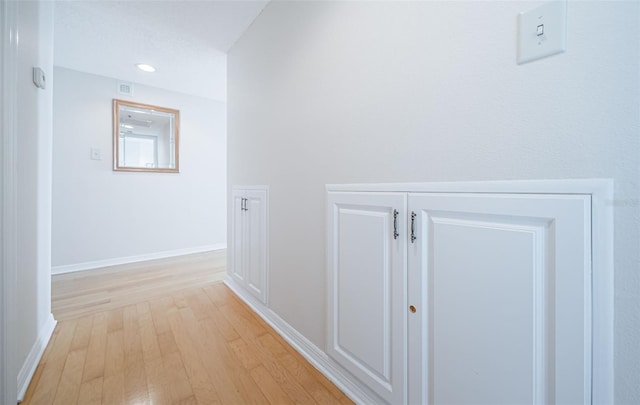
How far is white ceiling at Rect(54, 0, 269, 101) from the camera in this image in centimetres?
173

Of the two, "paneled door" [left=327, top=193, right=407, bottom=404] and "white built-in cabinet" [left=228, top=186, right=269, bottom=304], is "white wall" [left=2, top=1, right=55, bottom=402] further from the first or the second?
"paneled door" [left=327, top=193, right=407, bottom=404]

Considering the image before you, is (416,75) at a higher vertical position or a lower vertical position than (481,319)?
higher

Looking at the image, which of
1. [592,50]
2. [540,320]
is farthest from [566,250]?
[592,50]

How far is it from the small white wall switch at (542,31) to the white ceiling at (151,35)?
164 cm

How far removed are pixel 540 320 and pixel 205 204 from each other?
148 inches

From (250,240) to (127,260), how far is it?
212 centimetres

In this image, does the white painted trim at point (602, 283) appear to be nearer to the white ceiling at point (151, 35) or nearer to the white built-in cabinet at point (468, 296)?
the white built-in cabinet at point (468, 296)

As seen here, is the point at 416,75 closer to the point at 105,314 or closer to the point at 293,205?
the point at 293,205

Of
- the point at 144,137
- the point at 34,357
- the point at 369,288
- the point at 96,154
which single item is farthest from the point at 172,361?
the point at 144,137

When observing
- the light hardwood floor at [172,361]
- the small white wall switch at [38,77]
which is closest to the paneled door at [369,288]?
the light hardwood floor at [172,361]

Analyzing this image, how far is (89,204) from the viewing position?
2756mm

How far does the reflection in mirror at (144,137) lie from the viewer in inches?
114

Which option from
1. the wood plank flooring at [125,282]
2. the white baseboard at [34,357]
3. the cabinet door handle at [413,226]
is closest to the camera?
the cabinet door handle at [413,226]

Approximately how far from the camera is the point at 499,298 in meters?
0.66
